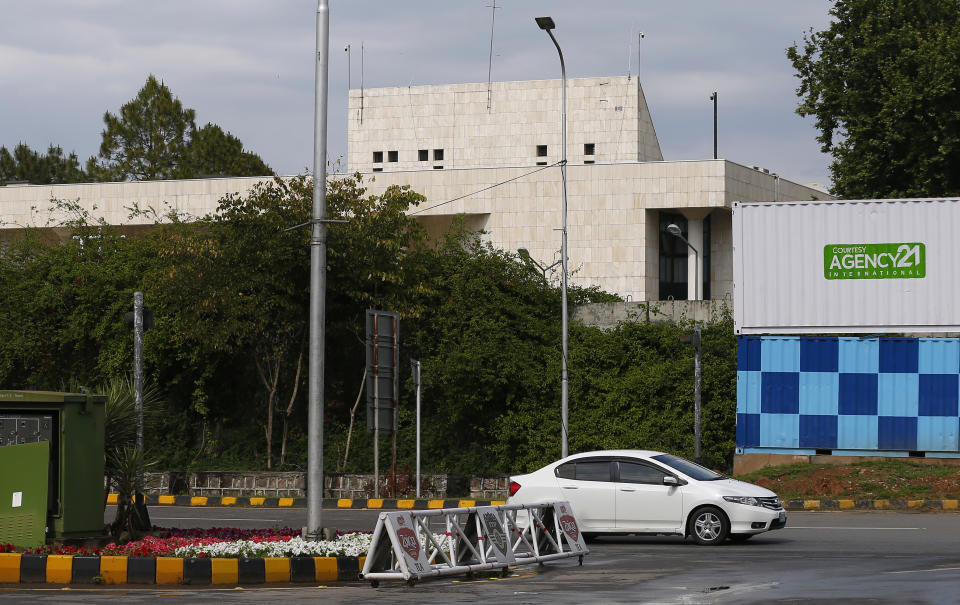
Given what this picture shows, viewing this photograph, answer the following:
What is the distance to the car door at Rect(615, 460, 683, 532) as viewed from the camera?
651 inches

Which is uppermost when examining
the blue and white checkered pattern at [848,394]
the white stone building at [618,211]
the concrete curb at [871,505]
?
the white stone building at [618,211]

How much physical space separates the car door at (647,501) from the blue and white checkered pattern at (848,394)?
34.9 ft

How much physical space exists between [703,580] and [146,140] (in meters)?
63.7

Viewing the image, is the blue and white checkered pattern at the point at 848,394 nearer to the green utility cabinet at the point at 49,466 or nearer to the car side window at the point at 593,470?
the car side window at the point at 593,470

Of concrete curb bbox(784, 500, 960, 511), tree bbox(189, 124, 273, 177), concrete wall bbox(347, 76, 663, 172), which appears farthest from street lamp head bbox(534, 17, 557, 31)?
tree bbox(189, 124, 273, 177)

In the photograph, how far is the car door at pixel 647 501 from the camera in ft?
54.3

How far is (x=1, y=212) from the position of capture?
5397 cm

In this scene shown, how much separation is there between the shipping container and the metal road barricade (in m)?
14.1

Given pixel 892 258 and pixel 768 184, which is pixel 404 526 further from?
pixel 768 184

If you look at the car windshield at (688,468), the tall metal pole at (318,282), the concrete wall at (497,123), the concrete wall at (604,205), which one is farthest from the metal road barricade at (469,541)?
the concrete wall at (497,123)

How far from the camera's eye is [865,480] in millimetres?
24156

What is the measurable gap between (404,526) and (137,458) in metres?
4.36

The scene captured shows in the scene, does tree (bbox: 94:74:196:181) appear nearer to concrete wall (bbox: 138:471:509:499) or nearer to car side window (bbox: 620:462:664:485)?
concrete wall (bbox: 138:471:509:499)

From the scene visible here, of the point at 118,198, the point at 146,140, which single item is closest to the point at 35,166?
the point at 146,140
